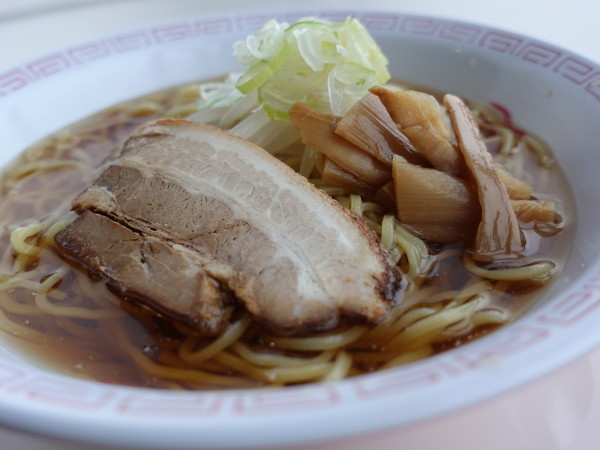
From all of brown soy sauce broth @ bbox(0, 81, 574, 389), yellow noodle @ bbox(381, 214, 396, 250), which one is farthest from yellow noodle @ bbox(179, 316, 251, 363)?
yellow noodle @ bbox(381, 214, 396, 250)

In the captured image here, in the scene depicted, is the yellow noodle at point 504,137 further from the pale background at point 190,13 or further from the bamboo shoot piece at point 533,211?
the pale background at point 190,13

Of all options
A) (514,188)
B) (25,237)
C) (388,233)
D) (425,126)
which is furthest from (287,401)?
(25,237)

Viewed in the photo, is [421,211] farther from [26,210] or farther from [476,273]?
[26,210]

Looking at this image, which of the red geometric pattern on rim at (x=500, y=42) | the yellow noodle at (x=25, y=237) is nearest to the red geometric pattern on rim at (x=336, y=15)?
the red geometric pattern on rim at (x=500, y=42)

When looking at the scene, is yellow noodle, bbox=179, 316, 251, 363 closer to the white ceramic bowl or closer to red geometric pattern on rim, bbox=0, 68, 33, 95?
the white ceramic bowl

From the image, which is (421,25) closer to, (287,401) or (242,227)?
(242,227)

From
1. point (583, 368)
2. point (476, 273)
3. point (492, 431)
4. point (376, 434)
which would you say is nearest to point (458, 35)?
point (476, 273)
